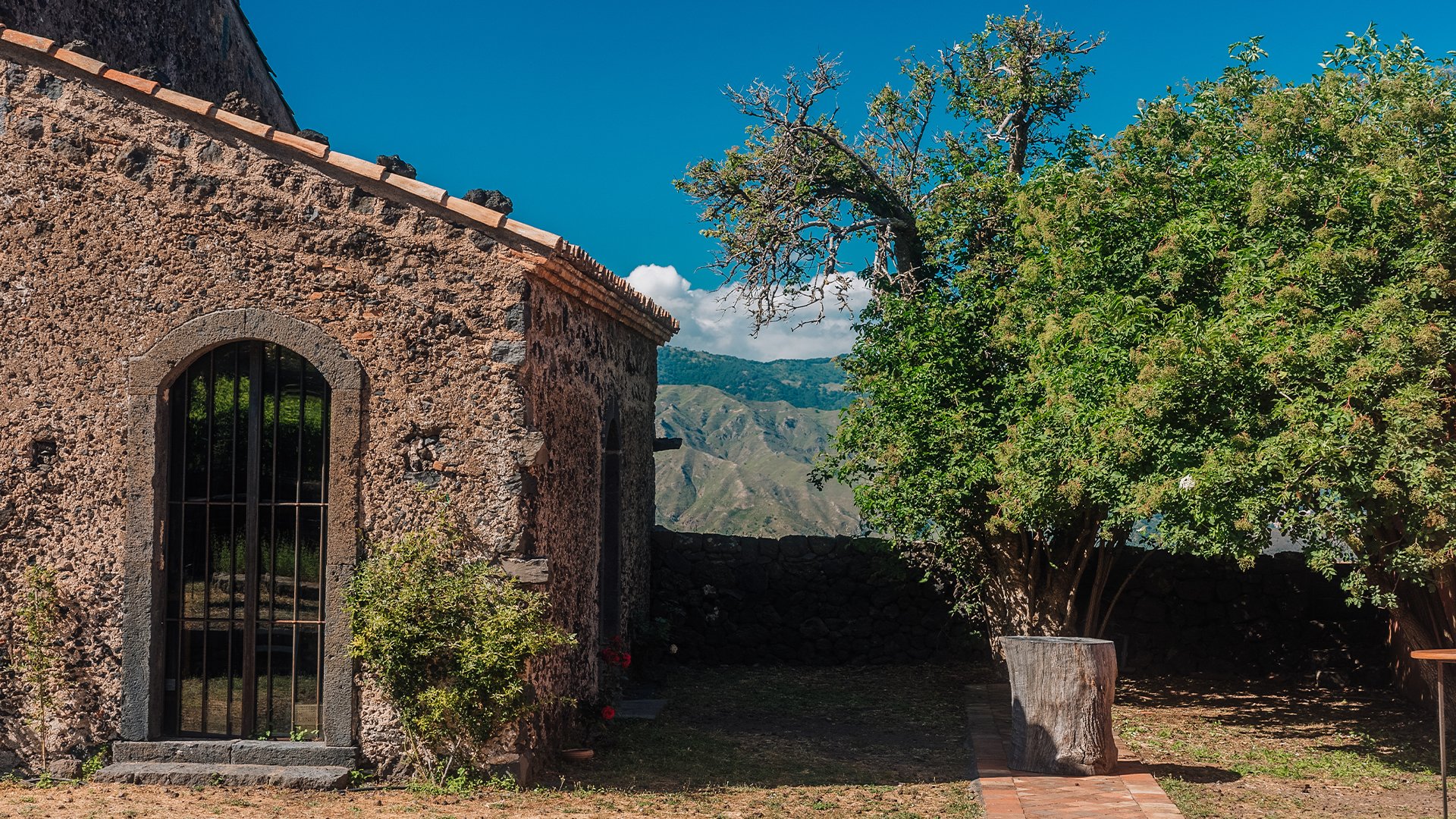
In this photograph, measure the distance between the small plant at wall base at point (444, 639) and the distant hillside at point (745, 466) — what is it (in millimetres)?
75577

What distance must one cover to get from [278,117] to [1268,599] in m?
12.5

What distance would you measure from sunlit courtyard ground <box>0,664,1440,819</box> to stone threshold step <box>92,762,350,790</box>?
0.28 feet

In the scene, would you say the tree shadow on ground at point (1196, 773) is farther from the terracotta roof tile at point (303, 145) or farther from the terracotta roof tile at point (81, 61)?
the terracotta roof tile at point (81, 61)

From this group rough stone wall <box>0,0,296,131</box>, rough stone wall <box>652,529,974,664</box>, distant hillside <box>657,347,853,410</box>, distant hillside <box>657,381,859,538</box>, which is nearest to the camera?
rough stone wall <box>0,0,296,131</box>

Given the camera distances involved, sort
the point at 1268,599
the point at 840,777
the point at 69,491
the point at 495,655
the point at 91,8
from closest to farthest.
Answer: the point at 495,655
the point at 69,491
the point at 840,777
the point at 91,8
the point at 1268,599

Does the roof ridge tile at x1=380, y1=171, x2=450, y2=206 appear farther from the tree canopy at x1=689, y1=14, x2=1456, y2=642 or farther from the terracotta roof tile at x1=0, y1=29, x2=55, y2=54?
the tree canopy at x1=689, y1=14, x2=1456, y2=642

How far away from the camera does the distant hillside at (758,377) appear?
167125 millimetres

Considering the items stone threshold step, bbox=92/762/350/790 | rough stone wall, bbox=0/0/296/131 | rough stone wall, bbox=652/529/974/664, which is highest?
→ rough stone wall, bbox=0/0/296/131

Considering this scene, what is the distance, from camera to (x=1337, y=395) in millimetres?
7793

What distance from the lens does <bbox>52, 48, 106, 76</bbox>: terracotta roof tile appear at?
7.58 meters

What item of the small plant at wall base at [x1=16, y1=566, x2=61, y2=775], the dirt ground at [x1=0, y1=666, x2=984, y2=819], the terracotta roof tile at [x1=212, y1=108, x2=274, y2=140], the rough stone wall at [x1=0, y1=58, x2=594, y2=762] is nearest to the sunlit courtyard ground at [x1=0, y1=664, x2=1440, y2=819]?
the dirt ground at [x1=0, y1=666, x2=984, y2=819]

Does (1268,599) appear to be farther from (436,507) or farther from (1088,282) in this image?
(436,507)

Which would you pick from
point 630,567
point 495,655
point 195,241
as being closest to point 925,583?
point 630,567

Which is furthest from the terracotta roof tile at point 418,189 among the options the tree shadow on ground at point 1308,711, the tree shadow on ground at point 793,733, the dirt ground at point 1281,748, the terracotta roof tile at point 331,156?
the tree shadow on ground at point 1308,711
